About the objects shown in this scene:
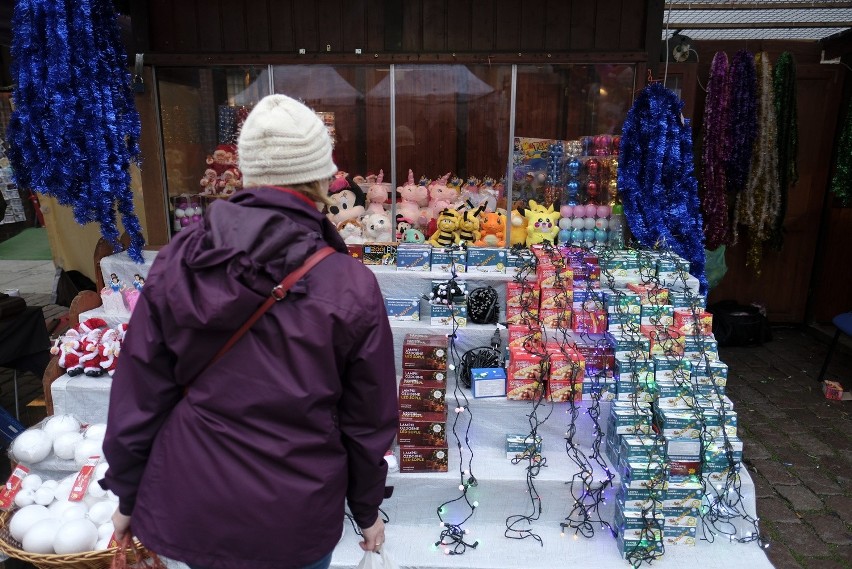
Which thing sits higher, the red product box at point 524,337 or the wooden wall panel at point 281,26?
the wooden wall panel at point 281,26

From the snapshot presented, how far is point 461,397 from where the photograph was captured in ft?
11.1

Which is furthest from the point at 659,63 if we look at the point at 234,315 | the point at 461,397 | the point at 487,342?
the point at 234,315

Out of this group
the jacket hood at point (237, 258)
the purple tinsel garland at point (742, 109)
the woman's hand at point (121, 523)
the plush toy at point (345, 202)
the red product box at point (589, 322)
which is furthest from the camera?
the purple tinsel garland at point (742, 109)

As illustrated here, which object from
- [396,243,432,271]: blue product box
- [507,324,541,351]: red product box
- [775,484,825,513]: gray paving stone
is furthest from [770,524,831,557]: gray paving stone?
[396,243,432,271]: blue product box

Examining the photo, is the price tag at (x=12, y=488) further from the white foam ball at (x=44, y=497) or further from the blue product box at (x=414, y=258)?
the blue product box at (x=414, y=258)

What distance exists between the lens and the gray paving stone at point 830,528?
326cm

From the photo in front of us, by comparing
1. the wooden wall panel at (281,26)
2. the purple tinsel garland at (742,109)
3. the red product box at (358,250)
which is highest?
the wooden wall panel at (281,26)

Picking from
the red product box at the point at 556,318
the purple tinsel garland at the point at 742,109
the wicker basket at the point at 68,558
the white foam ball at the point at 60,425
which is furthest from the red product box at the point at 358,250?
the purple tinsel garland at the point at 742,109

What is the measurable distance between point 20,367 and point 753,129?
6125 mm

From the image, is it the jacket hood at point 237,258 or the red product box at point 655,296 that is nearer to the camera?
the jacket hood at point 237,258

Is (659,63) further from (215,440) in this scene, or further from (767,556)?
(215,440)

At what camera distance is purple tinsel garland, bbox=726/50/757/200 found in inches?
215

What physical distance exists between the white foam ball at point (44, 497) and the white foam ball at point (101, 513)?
26 centimetres

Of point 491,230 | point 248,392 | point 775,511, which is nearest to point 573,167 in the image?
point 491,230
